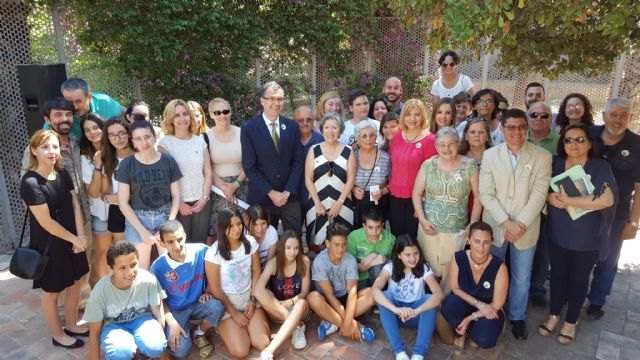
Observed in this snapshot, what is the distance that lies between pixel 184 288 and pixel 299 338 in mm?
1056

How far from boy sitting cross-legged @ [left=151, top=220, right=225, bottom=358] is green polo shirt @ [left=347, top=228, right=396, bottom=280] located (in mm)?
1312

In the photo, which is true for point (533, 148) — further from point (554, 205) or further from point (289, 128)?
point (289, 128)

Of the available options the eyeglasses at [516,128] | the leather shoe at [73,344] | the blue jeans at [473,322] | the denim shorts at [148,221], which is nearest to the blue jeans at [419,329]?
the blue jeans at [473,322]

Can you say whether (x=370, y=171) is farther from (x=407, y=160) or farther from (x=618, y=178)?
(x=618, y=178)

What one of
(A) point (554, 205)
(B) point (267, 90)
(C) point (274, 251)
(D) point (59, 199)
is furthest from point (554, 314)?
(D) point (59, 199)

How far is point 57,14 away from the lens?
5590 mm

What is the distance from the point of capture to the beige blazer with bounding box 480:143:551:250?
12.1 feet

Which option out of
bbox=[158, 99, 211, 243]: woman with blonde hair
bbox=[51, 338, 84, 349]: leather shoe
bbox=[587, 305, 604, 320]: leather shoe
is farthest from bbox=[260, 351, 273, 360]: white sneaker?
bbox=[587, 305, 604, 320]: leather shoe

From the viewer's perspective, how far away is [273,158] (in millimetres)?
4379

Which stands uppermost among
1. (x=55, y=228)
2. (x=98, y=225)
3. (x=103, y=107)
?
(x=103, y=107)

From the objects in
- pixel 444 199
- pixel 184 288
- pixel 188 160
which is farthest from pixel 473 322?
pixel 188 160

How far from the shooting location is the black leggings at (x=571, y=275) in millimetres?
3689

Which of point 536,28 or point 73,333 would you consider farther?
point 73,333

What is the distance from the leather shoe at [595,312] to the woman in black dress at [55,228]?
4544mm
